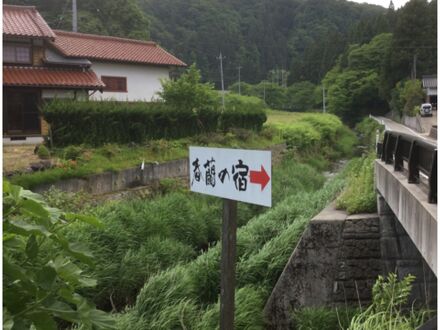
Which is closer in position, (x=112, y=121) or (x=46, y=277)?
(x=46, y=277)

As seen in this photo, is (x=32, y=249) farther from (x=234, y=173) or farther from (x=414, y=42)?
(x=414, y=42)

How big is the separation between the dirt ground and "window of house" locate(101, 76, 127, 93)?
6.74 metres

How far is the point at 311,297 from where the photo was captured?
598 cm

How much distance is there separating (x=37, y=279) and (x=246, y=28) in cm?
8105

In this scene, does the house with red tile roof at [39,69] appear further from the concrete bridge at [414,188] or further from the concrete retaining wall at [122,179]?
the concrete bridge at [414,188]

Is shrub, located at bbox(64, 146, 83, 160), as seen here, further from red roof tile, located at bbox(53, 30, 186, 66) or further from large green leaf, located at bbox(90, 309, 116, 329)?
large green leaf, located at bbox(90, 309, 116, 329)

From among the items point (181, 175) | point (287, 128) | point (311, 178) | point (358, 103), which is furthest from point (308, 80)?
point (181, 175)

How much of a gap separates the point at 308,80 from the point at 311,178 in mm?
49851

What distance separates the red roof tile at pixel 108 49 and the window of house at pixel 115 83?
907 millimetres

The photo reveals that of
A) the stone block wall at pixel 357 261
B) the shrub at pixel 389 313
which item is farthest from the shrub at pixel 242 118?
the shrub at pixel 389 313

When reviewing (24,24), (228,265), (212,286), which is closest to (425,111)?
(24,24)

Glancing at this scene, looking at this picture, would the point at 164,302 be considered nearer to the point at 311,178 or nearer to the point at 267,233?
the point at 267,233

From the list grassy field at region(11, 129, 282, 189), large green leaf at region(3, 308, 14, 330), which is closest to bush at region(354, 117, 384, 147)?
grassy field at region(11, 129, 282, 189)

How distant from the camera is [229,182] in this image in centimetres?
329
